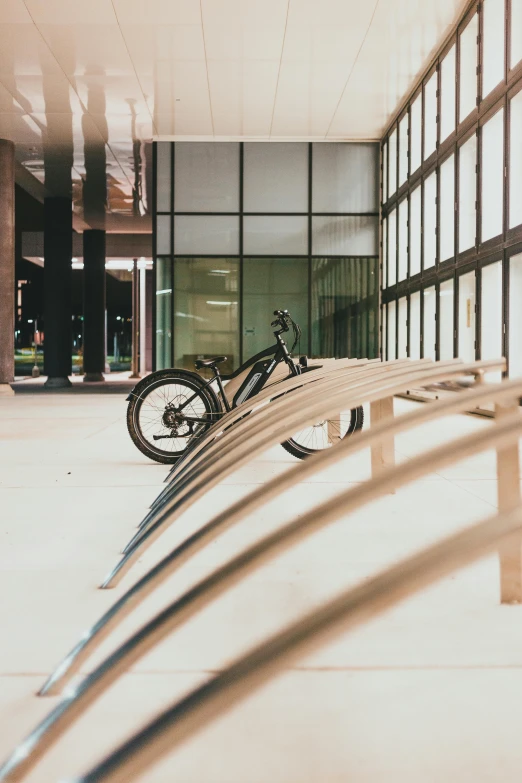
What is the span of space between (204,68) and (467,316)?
5808mm

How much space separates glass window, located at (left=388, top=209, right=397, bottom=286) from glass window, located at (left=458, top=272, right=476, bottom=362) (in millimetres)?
3641

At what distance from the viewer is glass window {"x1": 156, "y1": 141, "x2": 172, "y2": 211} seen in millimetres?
14602

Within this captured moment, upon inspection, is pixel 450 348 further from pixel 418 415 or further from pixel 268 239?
pixel 418 415

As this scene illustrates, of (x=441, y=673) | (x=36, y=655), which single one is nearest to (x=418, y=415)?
(x=441, y=673)

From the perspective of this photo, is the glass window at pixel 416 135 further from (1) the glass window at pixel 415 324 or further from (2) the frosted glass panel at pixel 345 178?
(1) the glass window at pixel 415 324

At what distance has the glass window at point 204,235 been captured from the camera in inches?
574

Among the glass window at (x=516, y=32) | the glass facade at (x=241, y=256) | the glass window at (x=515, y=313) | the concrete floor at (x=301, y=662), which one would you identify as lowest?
the concrete floor at (x=301, y=662)

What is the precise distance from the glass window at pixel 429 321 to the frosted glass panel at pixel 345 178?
3.47 metres

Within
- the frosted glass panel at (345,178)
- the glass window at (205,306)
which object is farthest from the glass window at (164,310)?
the frosted glass panel at (345,178)

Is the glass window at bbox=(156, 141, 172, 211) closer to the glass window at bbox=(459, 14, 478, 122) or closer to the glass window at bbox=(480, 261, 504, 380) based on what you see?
the glass window at bbox=(459, 14, 478, 122)

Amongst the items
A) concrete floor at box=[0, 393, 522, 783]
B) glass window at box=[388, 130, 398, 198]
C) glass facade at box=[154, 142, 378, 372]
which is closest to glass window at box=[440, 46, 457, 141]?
glass window at box=[388, 130, 398, 198]

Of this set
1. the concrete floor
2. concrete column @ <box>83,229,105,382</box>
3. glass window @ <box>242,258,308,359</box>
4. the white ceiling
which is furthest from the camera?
concrete column @ <box>83,229,105,382</box>

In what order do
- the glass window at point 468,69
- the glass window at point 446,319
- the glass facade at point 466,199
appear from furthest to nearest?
1. the glass window at point 446,319
2. the glass window at point 468,69
3. the glass facade at point 466,199

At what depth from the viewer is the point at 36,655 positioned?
72.1 inches
